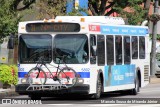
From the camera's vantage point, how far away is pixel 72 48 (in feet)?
72.0

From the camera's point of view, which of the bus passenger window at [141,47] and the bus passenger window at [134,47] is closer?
the bus passenger window at [134,47]

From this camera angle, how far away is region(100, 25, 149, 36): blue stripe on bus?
23938mm

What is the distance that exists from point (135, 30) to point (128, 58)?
147cm

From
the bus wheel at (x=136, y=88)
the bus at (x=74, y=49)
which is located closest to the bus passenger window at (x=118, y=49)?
the bus at (x=74, y=49)

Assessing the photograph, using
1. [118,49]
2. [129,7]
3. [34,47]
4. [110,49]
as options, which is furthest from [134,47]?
[129,7]

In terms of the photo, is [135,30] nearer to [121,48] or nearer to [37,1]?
[121,48]

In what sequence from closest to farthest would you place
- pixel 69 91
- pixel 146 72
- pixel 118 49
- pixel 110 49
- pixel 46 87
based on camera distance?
pixel 69 91 < pixel 46 87 < pixel 110 49 < pixel 118 49 < pixel 146 72

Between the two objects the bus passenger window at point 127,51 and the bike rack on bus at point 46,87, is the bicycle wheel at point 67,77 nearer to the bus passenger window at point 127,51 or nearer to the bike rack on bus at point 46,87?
the bike rack on bus at point 46,87

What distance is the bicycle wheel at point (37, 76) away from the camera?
22109 mm

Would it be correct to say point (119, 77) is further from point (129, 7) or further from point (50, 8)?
point (129, 7)

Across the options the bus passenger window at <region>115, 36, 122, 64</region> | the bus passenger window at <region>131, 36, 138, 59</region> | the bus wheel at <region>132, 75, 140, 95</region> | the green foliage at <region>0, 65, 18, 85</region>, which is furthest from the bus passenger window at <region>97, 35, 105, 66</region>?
the green foliage at <region>0, 65, 18, 85</region>

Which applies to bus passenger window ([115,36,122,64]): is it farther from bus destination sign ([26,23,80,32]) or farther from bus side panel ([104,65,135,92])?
bus destination sign ([26,23,80,32])

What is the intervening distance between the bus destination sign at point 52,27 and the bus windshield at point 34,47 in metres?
0.21

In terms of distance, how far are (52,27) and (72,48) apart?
3.36ft
